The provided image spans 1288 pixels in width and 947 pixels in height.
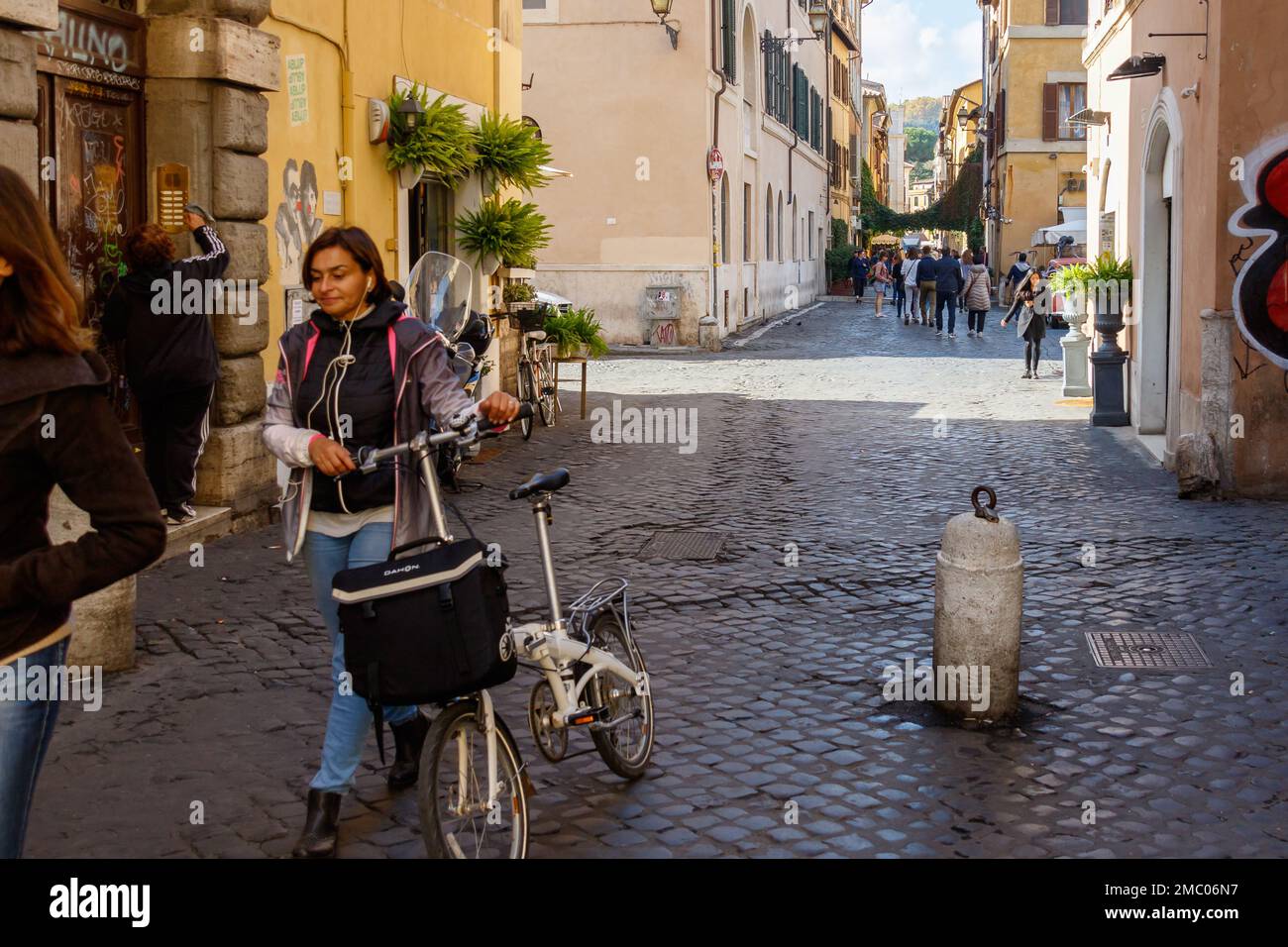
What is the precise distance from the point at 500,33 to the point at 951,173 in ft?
275

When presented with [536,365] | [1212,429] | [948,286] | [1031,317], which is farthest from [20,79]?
[948,286]

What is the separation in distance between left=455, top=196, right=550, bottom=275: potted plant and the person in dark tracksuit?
18.6ft

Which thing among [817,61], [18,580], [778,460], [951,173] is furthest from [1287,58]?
[951,173]

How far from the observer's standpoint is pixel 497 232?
14672 mm

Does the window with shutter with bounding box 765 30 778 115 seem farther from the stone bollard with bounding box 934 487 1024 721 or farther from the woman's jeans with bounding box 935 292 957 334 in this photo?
the stone bollard with bounding box 934 487 1024 721

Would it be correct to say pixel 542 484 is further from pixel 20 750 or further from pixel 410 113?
pixel 410 113

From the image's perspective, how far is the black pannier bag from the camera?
12.6ft

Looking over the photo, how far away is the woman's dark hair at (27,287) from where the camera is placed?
9.02 ft

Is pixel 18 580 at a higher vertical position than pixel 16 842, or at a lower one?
higher

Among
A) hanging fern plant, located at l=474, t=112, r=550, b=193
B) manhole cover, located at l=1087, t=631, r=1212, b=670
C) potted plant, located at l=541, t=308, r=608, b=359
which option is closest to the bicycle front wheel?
manhole cover, located at l=1087, t=631, r=1212, b=670

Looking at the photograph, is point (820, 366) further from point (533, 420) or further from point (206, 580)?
point (206, 580)
